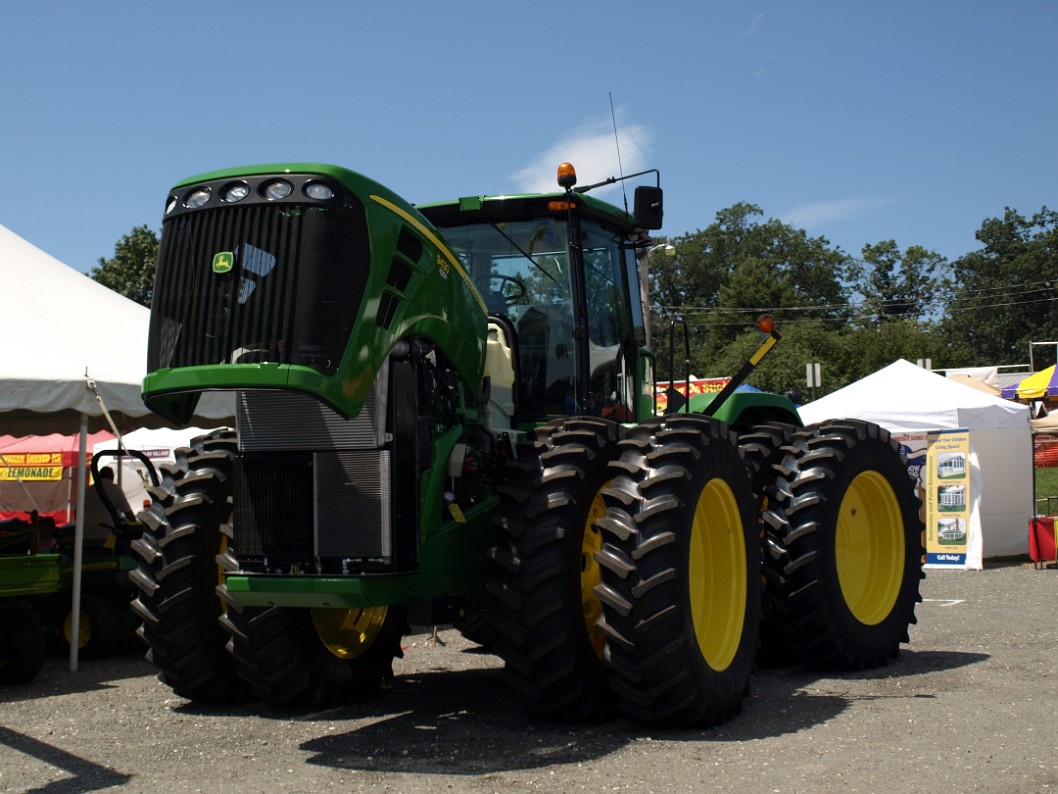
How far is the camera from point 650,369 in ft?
27.8

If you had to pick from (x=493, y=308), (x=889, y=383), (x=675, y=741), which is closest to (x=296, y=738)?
(x=675, y=741)

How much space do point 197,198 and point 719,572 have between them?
3.48 metres

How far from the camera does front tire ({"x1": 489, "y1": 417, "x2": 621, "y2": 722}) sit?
19.2 feet

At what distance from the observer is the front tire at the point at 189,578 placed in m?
6.76

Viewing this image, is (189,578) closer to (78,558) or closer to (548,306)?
(548,306)

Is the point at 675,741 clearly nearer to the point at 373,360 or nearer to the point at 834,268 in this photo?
the point at 373,360

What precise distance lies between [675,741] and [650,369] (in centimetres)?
320

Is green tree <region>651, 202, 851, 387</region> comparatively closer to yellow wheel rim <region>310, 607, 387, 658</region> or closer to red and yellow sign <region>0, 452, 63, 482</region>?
red and yellow sign <region>0, 452, 63, 482</region>

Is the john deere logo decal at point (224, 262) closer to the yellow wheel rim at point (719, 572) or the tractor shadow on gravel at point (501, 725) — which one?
the tractor shadow on gravel at point (501, 725)

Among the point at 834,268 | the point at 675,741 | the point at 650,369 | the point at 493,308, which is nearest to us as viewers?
the point at 675,741

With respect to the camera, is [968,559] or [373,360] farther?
[968,559]

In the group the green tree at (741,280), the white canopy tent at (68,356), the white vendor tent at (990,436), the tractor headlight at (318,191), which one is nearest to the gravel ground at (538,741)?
the white canopy tent at (68,356)

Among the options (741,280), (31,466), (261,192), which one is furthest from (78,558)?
(741,280)

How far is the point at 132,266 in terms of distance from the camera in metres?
42.5
